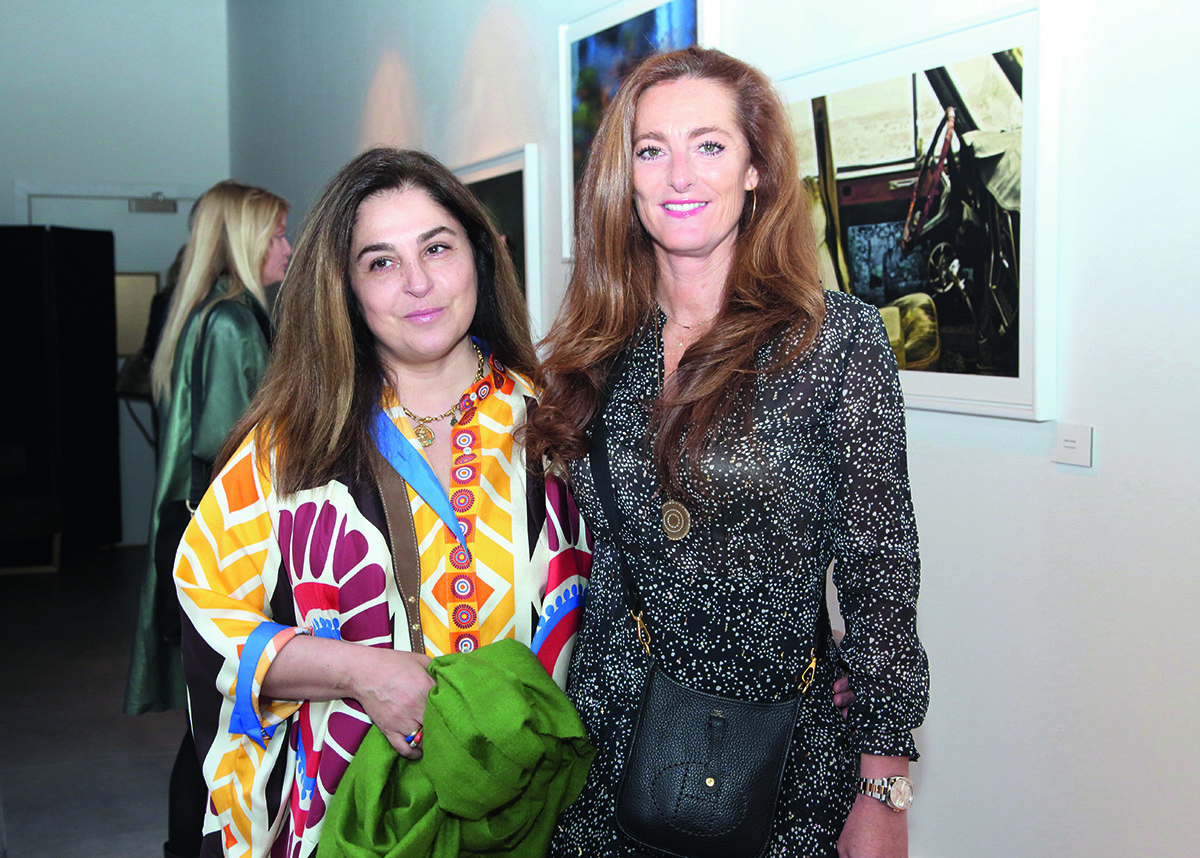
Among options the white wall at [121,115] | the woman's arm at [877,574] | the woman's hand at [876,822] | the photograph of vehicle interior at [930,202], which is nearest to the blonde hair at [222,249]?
the photograph of vehicle interior at [930,202]

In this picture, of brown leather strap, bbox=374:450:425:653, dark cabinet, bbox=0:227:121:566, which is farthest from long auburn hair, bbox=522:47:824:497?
dark cabinet, bbox=0:227:121:566

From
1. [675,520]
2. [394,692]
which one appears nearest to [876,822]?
[675,520]

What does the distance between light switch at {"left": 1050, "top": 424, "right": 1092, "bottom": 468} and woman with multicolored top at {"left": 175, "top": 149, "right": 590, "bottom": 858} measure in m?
1.25

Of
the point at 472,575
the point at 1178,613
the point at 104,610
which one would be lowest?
the point at 104,610

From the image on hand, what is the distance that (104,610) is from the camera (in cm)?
669

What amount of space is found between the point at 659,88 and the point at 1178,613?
60.1 inches

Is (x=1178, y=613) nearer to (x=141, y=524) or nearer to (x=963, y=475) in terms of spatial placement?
(x=963, y=475)

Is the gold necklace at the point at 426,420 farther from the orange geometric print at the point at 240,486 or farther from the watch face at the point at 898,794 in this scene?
the watch face at the point at 898,794

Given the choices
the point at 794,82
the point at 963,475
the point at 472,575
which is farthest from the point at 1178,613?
the point at 794,82

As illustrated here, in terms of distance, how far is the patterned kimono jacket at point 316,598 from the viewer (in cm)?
165

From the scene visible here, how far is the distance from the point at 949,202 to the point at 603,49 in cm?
172

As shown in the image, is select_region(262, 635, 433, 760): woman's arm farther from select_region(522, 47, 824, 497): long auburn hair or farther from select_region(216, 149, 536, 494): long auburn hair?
select_region(522, 47, 824, 497): long auburn hair

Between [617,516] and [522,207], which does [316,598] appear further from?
[522,207]

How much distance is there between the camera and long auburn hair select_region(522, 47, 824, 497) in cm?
148
